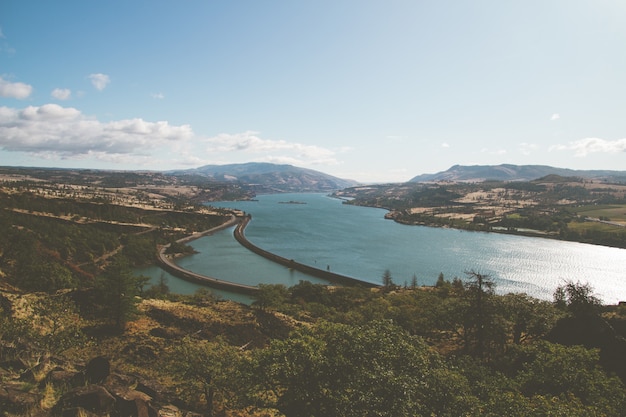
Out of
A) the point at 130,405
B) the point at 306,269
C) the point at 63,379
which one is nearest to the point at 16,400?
the point at 130,405

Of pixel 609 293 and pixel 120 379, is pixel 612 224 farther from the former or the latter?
pixel 120 379

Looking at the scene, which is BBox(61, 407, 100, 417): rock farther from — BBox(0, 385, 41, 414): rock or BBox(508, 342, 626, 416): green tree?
BBox(508, 342, 626, 416): green tree

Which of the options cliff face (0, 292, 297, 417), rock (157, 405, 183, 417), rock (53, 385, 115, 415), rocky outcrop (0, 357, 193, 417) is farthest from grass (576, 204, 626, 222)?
rock (53, 385, 115, 415)

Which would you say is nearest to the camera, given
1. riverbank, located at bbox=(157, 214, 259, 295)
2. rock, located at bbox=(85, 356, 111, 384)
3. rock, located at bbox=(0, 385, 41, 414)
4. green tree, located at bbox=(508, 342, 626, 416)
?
rock, located at bbox=(0, 385, 41, 414)

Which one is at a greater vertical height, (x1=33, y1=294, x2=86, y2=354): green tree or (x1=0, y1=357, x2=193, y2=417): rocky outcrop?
(x1=0, y1=357, x2=193, y2=417): rocky outcrop

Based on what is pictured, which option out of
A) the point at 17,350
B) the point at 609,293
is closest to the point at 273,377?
the point at 17,350

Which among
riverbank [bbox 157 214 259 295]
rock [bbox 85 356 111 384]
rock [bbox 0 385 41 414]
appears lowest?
riverbank [bbox 157 214 259 295]
